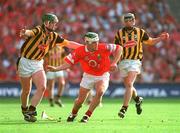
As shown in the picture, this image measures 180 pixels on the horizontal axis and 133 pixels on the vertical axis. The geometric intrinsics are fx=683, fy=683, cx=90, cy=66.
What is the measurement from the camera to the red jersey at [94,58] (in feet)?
45.2

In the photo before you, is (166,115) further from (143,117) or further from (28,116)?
(28,116)

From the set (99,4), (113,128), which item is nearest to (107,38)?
(99,4)

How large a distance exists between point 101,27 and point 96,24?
251mm

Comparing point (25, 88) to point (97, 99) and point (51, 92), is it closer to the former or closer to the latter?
point (97, 99)

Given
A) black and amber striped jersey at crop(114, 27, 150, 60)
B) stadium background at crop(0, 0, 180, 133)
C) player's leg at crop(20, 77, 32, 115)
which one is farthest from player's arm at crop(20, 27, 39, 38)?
stadium background at crop(0, 0, 180, 133)

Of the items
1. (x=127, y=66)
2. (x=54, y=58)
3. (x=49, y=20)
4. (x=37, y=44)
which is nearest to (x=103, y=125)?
(x=37, y=44)

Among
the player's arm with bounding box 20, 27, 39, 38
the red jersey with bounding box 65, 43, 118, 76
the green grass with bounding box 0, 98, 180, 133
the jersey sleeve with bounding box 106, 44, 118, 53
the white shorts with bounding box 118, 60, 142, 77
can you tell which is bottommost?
the green grass with bounding box 0, 98, 180, 133

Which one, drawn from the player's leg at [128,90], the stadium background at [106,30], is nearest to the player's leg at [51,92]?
the stadium background at [106,30]

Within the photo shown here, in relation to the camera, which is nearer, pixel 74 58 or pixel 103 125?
pixel 103 125

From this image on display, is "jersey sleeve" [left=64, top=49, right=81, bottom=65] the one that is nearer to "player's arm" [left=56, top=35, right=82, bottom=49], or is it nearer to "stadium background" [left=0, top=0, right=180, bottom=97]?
"player's arm" [left=56, top=35, right=82, bottom=49]

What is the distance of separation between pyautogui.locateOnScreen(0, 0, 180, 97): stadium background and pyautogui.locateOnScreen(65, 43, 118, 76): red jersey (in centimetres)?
1212

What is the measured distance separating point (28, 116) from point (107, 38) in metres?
14.5

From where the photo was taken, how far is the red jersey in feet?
45.2

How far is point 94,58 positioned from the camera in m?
13.8
